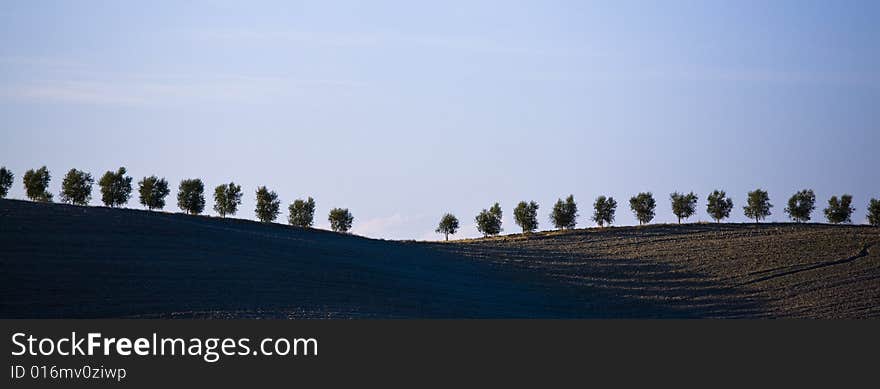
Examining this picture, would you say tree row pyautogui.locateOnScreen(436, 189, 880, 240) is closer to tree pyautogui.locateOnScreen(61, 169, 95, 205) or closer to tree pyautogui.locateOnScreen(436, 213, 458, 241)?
tree pyautogui.locateOnScreen(436, 213, 458, 241)

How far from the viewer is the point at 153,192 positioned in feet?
279

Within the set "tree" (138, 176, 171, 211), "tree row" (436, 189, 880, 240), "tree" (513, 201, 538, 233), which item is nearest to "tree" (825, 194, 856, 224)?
"tree row" (436, 189, 880, 240)

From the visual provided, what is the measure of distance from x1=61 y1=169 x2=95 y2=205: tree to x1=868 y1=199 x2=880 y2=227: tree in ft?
240

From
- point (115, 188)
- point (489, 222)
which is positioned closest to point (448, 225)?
point (489, 222)

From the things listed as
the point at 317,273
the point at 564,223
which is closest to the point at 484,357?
the point at 317,273

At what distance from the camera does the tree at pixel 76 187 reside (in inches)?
3290

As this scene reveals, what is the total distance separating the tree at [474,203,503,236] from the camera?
9729cm

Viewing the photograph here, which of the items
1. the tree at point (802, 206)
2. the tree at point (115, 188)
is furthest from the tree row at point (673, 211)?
the tree at point (115, 188)

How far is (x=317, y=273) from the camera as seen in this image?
46.7 meters

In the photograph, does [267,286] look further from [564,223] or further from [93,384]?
[564,223]

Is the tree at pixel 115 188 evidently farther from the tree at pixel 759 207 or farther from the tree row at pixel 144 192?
the tree at pixel 759 207

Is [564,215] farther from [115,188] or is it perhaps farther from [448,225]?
[115,188]

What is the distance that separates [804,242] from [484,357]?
157 ft

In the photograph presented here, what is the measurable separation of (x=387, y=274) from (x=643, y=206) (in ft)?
180
